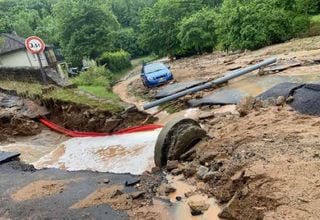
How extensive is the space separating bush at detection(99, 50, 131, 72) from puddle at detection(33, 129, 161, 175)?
2953cm

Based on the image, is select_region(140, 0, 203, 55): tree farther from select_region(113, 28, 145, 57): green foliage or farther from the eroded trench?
the eroded trench

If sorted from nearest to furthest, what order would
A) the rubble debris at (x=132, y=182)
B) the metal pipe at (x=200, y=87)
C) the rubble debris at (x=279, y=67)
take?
the rubble debris at (x=132, y=182) < the metal pipe at (x=200, y=87) < the rubble debris at (x=279, y=67)

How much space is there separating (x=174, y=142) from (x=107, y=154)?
2.90 metres

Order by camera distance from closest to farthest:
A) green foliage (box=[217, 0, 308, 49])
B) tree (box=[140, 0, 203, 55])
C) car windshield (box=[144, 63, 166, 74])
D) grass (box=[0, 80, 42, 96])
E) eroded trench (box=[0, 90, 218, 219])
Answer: eroded trench (box=[0, 90, 218, 219]), grass (box=[0, 80, 42, 96]), car windshield (box=[144, 63, 166, 74]), green foliage (box=[217, 0, 308, 49]), tree (box=[140, 0, 203, 55])

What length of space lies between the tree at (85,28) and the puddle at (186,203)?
3411 cm

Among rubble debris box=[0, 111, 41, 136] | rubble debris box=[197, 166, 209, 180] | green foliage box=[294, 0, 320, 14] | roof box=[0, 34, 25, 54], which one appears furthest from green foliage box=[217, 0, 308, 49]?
rubble debris box=[197, 166, 209, 180]

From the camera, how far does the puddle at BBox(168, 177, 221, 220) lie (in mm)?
5559

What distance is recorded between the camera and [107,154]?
10109 millimetres

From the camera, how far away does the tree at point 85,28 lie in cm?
3916

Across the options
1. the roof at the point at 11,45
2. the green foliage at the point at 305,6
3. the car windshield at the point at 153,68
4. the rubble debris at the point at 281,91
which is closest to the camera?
the rubble debris at the point at 281,91

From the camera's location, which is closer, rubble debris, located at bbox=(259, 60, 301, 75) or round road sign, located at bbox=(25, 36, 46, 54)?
round road sign, located at bbox=(25, 36, 46, 54)

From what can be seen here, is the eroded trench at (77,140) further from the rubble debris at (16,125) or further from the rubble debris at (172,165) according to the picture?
the rubble debris at (172,165)

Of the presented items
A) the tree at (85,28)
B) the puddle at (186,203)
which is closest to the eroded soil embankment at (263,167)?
the puddle at (186,203)

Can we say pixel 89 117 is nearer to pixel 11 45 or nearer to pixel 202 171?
pixel 202 171
